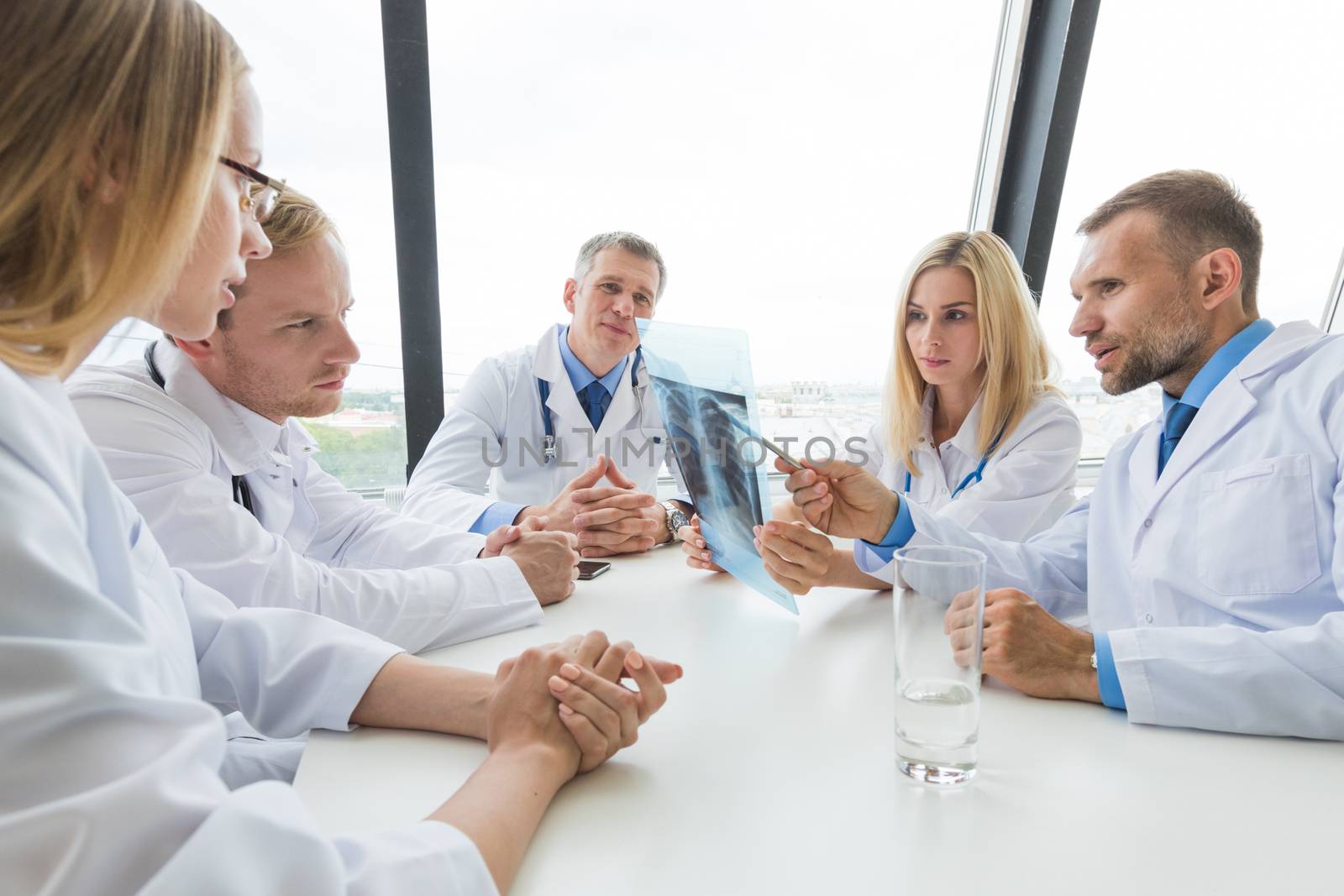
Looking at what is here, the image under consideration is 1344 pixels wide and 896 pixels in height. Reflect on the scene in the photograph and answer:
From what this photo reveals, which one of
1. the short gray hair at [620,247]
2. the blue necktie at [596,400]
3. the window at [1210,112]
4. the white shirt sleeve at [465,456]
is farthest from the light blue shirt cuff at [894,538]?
the window at [1210,112]

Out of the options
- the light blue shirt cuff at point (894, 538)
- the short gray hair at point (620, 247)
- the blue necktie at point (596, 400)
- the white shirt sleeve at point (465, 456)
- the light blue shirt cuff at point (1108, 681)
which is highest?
the short gray hair at point (620, 247)

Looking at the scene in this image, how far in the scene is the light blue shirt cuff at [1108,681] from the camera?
3.04 ft

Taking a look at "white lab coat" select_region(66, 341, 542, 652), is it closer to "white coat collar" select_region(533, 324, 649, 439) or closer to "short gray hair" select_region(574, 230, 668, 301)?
"white coat collar" select_region(533, 324, 649, 439)

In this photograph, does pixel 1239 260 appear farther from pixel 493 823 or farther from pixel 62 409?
pixel 62 409

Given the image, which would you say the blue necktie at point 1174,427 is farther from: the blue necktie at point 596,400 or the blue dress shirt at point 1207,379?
the blue necktie at point 596,400

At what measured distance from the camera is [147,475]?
3.87 feet

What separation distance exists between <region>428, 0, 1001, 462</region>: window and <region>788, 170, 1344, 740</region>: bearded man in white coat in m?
0.78

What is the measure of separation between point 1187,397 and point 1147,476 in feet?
0.54

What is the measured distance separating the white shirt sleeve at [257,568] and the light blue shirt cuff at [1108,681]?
0.78 meters

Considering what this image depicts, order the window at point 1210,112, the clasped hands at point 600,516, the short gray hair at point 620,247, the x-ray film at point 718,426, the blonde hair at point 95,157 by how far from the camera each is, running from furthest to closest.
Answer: the window at point 1210,112
the short gray hair at point 620,247
the clasped hands at point 600,516
the x-ray film at point 718,426
the blonde hair at point 95,157

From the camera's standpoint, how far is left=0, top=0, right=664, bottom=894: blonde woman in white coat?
1.40ft

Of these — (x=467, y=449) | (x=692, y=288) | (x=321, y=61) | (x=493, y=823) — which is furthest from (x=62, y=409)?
(x=692, y=288)

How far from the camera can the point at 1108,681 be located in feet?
3.06

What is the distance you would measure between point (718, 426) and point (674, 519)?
2.49ft
